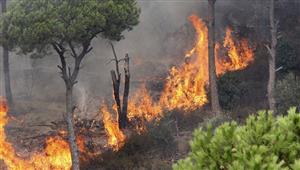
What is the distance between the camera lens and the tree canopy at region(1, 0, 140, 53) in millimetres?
14844

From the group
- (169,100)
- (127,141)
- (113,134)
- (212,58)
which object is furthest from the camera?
(169,100)

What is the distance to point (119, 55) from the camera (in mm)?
32750

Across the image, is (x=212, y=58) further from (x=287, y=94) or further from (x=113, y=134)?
Result: (x=113, y=134)

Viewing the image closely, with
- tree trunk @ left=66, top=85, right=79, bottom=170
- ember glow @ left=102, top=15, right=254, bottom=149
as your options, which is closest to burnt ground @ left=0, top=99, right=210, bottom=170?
ember glow @ left=102, top=15, right=254, bottom=149

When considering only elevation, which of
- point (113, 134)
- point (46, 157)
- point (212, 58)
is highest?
point (212, 58)

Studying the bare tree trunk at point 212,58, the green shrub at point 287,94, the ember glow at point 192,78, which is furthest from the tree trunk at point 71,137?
the green shrub at point 287,94

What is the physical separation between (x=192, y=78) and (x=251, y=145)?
72.6 feet

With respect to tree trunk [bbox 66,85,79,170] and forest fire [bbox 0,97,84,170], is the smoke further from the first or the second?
tree trunk [bbox 66,85,79,170]

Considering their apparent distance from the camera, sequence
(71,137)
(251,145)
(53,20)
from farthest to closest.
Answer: (71,137), (53,20), (251,145)

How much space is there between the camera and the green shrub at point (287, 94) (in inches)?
786

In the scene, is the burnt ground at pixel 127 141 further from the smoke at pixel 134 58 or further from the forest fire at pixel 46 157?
the smoke at pixel 134 58

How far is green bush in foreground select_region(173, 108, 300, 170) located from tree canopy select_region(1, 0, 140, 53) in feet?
36.0

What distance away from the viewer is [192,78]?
26453 mm

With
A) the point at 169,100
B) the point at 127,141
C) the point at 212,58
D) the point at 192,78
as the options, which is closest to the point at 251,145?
the point at 127,141
